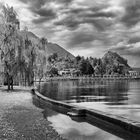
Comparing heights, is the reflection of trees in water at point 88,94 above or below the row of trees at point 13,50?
below

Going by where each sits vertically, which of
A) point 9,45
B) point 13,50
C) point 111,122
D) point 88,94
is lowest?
point 88,94

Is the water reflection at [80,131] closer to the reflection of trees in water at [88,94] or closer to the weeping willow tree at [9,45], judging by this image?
the reflection of trees in water at [88,94]

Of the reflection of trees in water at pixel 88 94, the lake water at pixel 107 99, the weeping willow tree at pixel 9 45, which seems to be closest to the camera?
the lake water at pixel 107 99

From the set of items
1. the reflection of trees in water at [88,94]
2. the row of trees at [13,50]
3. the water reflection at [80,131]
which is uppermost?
the row of trees at [13,50]

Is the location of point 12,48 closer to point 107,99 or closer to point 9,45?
point 9,45

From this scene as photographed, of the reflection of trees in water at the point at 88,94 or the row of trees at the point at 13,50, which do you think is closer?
the reflection of trees in water at the point at 88,94

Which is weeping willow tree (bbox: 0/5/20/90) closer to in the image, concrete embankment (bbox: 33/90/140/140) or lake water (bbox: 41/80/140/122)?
lake water (bbox: 41/80/140/122)

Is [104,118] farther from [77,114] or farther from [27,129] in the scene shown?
[27,129]

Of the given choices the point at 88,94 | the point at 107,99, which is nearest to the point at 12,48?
the point at 88,94

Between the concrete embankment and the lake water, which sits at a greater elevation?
the concrete embankment

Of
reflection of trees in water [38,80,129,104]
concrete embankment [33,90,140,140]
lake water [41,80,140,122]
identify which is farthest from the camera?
reflection of trees in water [38,80,129,104]

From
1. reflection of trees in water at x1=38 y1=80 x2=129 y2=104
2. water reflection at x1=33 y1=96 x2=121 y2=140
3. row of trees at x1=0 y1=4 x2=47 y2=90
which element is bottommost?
reflection of trees in water at x1=38 y1=80 x2=129 y2=104

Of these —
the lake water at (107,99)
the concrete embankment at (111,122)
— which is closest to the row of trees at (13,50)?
the lake water at (107,99)

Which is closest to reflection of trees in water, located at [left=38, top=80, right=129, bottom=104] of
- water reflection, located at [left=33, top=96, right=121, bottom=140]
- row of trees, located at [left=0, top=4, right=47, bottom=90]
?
row of trees, located at [left=0, top=4, right=47, bottom=90]
